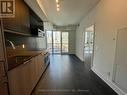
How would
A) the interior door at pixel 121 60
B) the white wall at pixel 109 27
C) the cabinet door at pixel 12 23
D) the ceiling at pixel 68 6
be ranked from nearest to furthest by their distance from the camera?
the cabinet door at pixel 12 23
the interior door at pixel 121 60
the white wall at pixel 109 27
the ceiling at pixel 68 6

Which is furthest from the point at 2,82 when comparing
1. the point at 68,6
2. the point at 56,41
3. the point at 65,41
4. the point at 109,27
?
the point at 65,41

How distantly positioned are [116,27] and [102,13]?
105 cm

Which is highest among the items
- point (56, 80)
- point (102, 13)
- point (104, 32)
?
point (102, 13)

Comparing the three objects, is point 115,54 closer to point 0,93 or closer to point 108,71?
point 108,71

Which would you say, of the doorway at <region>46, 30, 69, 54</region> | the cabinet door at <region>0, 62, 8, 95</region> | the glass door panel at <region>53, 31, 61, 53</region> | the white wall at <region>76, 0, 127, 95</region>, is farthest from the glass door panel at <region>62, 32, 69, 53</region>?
the cabinet door at <region>0, 62, 8, 95</region>

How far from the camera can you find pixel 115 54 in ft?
8.66

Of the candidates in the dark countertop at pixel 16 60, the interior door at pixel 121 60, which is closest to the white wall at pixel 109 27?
the interior door at pixel 121 60

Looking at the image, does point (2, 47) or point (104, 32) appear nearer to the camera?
point (2, 47)

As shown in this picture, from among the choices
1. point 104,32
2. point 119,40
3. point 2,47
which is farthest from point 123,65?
point 2,47

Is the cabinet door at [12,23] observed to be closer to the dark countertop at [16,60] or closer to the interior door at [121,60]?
the dark countertop at [16,60]

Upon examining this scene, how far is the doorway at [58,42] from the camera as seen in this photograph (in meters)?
9.09

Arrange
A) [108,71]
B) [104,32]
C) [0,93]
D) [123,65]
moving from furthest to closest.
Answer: [104,32], [108,71], [123,65], [0,93]

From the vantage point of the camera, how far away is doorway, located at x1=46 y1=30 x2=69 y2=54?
9094mm

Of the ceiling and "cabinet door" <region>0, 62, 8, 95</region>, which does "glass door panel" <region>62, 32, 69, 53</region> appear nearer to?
the ceiling
